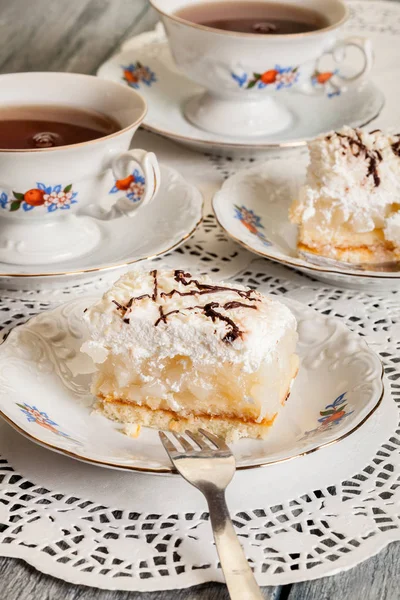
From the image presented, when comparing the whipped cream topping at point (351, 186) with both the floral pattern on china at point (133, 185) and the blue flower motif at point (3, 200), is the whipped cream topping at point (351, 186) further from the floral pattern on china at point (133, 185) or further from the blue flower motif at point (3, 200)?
the blue flower motif at point (3, 200)

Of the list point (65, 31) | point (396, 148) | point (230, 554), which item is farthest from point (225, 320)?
point (65, 31)

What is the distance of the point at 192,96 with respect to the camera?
200 cm

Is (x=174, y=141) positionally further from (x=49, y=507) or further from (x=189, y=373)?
(x=49, y=507)

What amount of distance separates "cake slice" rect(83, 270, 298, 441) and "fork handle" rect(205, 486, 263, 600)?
0.16 metres

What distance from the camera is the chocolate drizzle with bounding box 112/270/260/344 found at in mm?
1004

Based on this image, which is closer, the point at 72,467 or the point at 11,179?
the point at 72,467

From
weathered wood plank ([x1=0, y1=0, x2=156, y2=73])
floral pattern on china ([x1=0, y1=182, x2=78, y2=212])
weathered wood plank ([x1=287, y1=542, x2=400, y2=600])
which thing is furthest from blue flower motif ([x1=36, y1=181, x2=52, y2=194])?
weathered wood plank ([x1=0, y1=0, x2=156, y2=73])

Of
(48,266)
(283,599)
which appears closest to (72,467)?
(283,599)

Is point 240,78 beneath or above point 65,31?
above

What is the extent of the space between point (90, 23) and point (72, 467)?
183cm

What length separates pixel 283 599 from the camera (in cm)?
86

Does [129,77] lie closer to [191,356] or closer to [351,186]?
[351,186]

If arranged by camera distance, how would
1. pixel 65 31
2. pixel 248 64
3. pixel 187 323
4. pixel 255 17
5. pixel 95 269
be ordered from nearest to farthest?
pixel 187 323 → pixel 95 269 → pixel 248 64 → pixel 255 17 → pixel 65 31

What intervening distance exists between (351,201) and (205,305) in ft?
1.54
